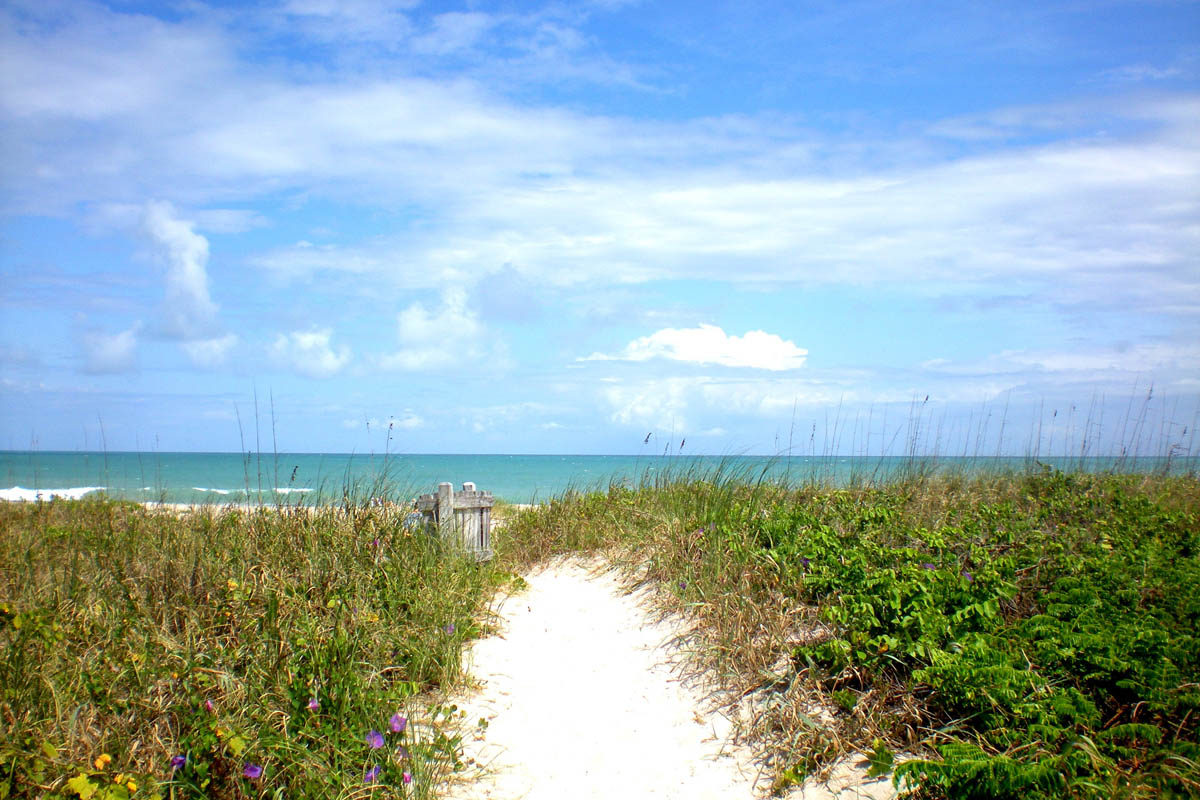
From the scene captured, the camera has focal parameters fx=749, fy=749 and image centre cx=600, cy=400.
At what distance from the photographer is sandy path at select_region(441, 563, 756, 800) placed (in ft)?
13.6

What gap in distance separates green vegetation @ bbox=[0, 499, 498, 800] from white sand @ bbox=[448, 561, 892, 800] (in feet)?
0.95

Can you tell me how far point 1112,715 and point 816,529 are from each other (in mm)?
2370

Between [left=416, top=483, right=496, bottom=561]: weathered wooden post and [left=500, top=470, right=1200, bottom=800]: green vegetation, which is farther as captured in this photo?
[left=416, top=483, right=496, bottom=561]: weathered wooden post

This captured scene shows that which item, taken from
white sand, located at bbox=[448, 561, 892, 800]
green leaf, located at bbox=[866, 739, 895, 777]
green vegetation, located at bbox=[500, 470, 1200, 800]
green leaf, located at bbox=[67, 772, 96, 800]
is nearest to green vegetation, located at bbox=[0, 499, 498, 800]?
green leaf, located at bbox=[67, 772, 96, 800]

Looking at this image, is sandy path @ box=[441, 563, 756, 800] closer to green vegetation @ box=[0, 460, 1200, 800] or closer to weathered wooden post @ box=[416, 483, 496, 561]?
green vegetation @ box=[0, 460, 1200, 800]

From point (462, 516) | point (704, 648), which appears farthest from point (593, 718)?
point (462, 516)

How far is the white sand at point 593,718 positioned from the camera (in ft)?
13.5

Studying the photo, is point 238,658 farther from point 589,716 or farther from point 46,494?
point 46,494

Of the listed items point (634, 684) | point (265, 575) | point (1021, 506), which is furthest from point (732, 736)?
point (1021, 506)

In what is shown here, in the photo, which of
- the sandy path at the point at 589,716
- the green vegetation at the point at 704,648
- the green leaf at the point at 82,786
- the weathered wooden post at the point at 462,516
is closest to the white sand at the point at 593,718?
the sandy path at the point at 589,716

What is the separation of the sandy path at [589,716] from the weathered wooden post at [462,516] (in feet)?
2.46

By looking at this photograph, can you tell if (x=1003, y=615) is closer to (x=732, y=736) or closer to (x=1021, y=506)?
(x=732, y=736)

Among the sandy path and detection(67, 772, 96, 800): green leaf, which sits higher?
detection(67, 772, 96, 800): green leaf

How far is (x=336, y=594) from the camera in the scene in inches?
206
